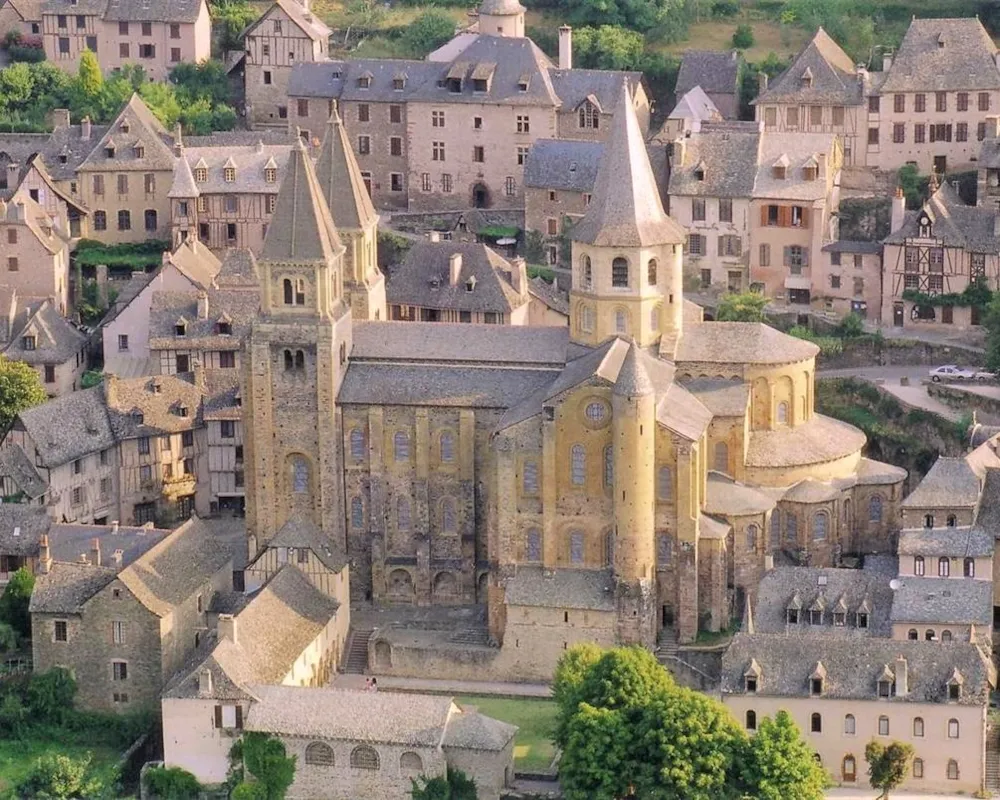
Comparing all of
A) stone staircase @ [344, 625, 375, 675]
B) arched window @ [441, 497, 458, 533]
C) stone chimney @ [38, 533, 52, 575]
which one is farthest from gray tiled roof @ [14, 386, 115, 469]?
arched window @ [441, 497, 458, 533]

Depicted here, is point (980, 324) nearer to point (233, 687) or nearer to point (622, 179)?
point (622, 179)

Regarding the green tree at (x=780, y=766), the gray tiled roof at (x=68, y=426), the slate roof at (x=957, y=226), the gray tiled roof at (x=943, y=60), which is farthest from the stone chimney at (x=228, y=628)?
the gray tiled roof at (x=943, y=60)

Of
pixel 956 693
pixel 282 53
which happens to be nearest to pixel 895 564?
pixel 956 693

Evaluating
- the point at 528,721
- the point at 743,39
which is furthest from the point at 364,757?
the point at 743,39

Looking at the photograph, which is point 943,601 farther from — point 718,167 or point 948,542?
point 718,167

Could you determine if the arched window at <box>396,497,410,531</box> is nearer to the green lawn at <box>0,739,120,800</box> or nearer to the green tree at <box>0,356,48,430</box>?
the green lawn at <box>0,739,120,800</box>

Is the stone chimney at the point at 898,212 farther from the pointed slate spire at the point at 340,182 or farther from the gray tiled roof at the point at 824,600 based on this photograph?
the gray tiled roof at the point at 824,600
